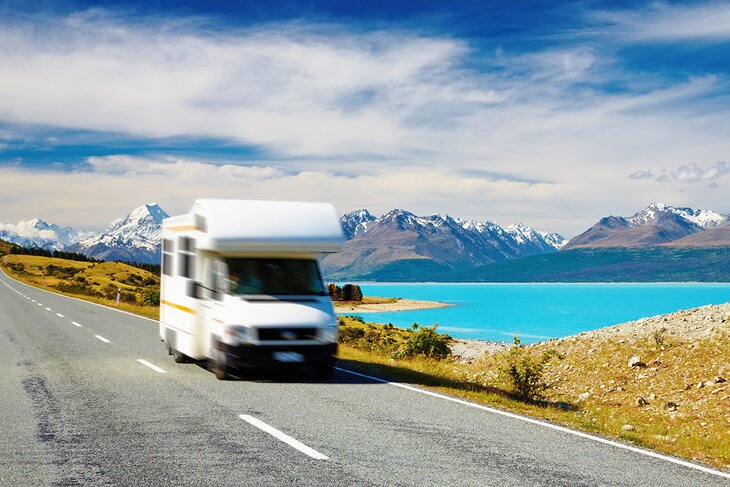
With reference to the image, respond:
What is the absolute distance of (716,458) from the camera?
840cm

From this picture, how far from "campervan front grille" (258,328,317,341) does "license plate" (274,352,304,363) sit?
0.91ft

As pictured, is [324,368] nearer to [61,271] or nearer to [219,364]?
[219,364]

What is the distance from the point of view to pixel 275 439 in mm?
7887

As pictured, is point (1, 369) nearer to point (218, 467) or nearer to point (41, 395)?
point (41, 395)

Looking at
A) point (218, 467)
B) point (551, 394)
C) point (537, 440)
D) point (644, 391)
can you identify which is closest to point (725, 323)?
point (644, 391)

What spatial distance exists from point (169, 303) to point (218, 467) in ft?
31.8

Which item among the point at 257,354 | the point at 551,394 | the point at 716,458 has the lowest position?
the point at 551,394

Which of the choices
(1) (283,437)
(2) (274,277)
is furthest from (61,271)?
(1) (283,437)

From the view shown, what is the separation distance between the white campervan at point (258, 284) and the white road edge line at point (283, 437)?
291 centimetres

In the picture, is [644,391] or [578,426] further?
[644,391]

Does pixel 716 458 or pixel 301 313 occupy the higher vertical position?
pixel 301 313

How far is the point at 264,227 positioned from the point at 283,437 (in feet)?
18.4

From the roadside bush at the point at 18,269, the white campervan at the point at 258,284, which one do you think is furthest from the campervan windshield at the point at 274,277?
the roadside bush at the point at 18,269

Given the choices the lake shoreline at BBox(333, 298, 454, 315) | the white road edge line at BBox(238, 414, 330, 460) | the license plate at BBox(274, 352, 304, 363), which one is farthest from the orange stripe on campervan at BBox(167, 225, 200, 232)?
the lake shoreline at BBox(333, 298, 454, 315)
